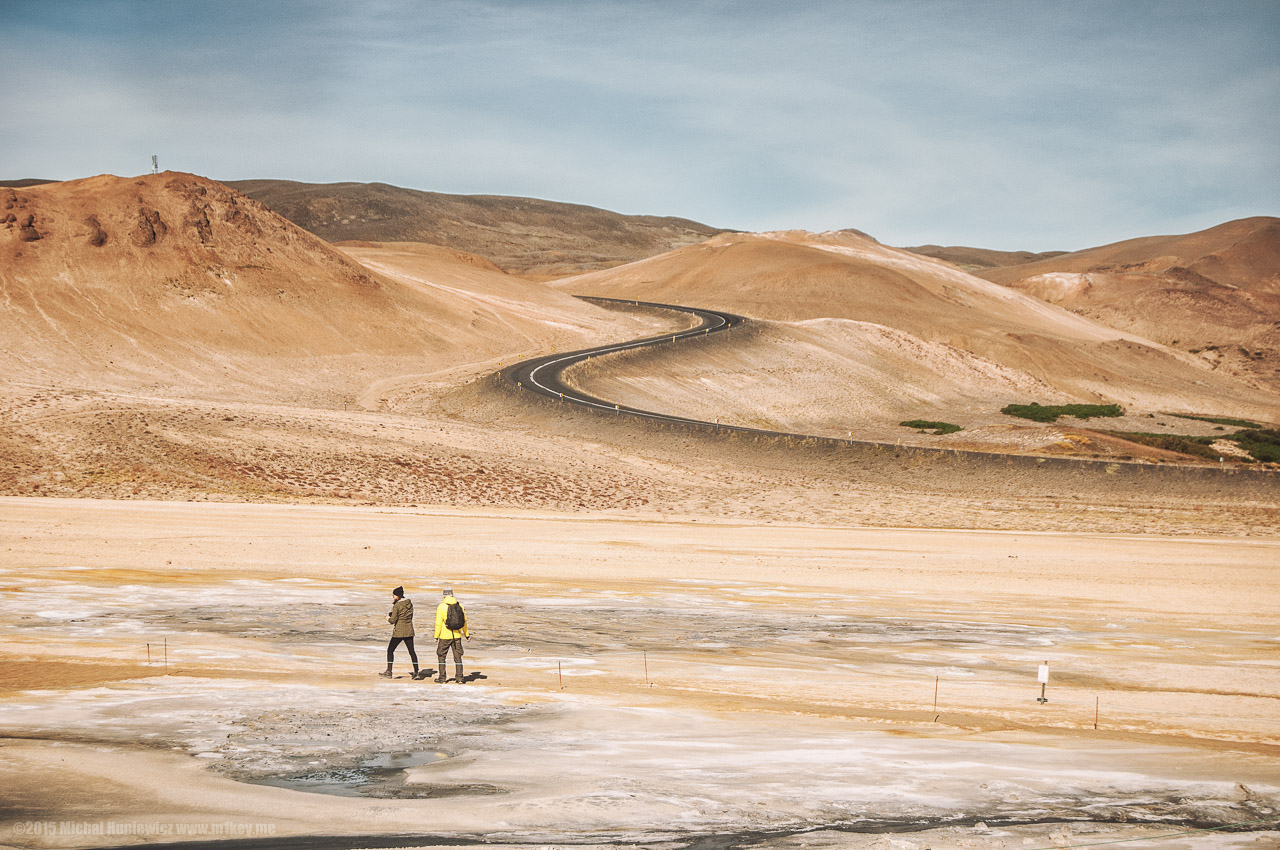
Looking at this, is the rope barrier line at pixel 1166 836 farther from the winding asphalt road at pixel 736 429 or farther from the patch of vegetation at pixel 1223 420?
the patch of vegetation at pixel 1223 420

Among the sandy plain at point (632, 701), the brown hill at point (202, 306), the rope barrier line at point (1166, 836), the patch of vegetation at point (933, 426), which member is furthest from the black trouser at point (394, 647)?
the patch of vegetation at point (933, 426)

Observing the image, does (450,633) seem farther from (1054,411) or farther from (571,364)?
(1054,411)

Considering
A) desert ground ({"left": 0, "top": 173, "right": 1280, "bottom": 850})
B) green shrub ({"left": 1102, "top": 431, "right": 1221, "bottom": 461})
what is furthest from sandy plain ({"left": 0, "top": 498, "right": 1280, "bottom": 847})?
green shrub ({"left": 1102, "top": 431, "right": 1221, "bottom": 461})

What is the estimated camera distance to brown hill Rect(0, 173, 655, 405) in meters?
64.9

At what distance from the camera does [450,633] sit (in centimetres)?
1502

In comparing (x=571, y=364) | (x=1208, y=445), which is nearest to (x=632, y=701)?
(x=1208, y=445)

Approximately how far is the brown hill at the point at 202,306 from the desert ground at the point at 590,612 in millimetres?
630

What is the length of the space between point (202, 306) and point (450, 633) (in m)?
67.2

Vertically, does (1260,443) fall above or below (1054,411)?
below

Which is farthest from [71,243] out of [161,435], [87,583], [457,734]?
[457,734]

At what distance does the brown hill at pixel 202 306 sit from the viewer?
64.9m

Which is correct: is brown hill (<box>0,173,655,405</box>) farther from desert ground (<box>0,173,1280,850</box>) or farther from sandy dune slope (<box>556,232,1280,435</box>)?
sandy dune slope (<box>556,232,1280,435</box>)

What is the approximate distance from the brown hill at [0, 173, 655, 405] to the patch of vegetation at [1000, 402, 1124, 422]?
35.8m

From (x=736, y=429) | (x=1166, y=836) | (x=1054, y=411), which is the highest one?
(x=1054, y=411)
